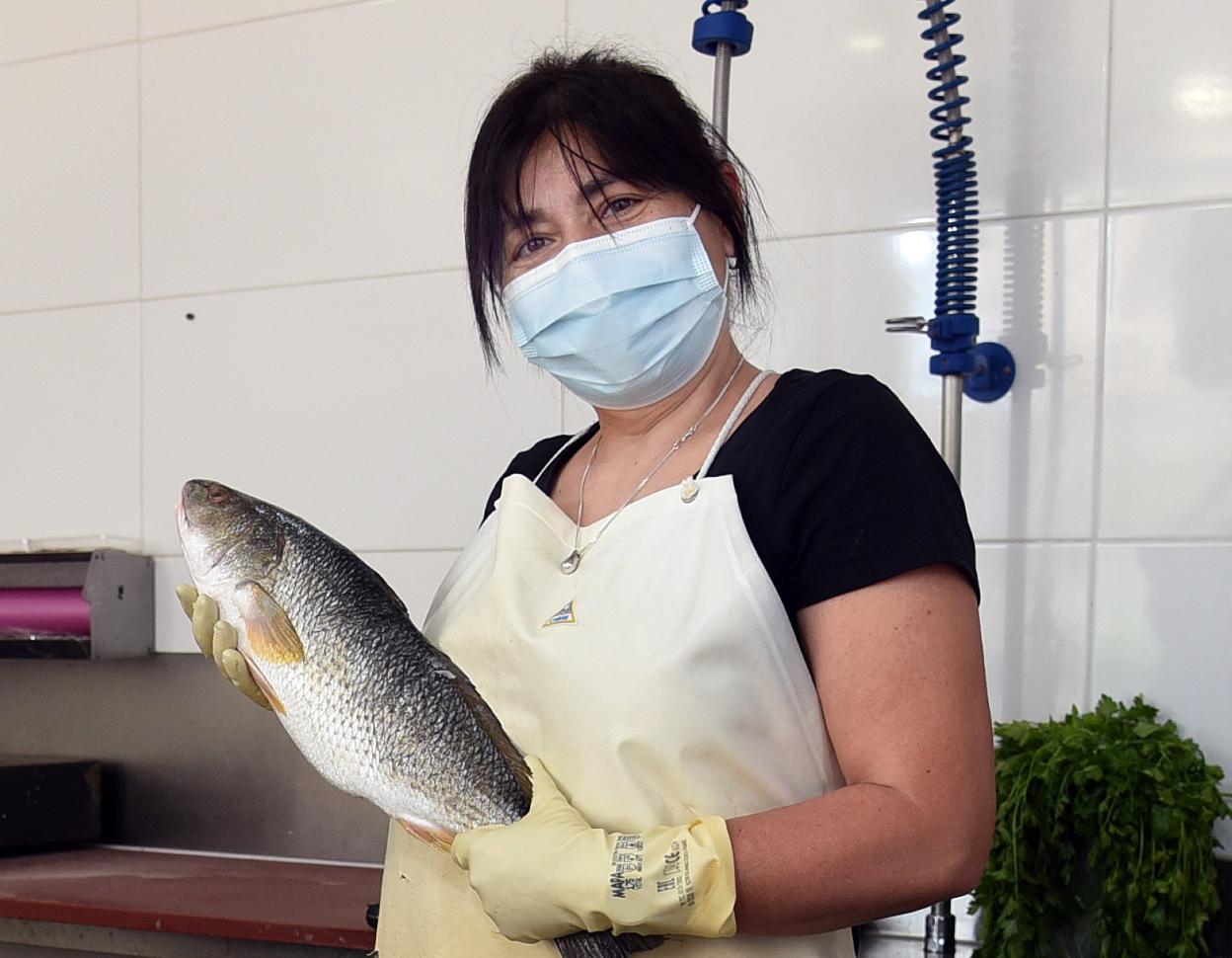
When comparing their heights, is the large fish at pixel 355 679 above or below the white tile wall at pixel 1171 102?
below

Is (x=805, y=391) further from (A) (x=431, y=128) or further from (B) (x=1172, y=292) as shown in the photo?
(A) (x=431, y=128)

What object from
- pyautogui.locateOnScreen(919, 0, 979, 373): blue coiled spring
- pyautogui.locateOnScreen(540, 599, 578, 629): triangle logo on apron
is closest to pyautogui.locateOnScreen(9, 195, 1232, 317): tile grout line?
pyautogui.locateOnScreen(919, 0, 979, 373): blue coiled spring

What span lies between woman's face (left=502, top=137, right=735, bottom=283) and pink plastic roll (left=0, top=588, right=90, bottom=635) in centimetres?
134

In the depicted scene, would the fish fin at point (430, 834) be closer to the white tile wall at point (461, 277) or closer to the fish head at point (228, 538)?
the fish head at point (228, 538)

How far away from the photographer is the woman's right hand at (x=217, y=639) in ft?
3.70

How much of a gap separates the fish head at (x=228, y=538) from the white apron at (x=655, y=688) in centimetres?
19

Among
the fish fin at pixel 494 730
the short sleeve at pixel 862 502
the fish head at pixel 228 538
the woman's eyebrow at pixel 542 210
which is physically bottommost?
the fish fin at pixel 494 730

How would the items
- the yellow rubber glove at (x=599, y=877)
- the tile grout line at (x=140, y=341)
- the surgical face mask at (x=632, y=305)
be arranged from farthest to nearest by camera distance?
1. the tile grout line at (x=140, y=341)
2. the surgical face mask at (x=632, y=305)
3. the yellow rubber glove at (x=599, y=877)

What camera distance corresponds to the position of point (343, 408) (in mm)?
2156

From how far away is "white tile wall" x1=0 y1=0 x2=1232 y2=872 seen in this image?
166cm

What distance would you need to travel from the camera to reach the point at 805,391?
3.39 feet

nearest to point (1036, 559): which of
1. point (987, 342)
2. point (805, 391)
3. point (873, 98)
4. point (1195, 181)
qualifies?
point (987, 342)

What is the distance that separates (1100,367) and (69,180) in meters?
1.71

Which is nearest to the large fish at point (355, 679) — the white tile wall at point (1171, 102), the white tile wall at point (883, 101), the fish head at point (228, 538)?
the fish head at point (228, 538)
